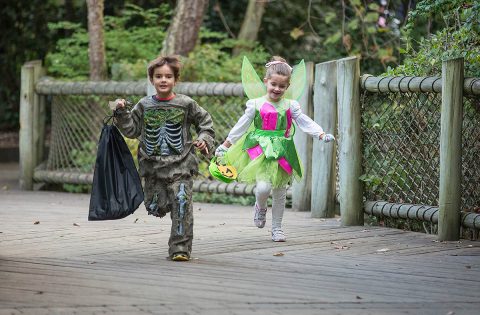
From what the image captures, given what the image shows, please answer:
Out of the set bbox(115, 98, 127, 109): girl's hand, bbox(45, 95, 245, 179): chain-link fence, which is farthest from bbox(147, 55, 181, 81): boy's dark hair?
bbox(45, 95, 245, 179): chain-link fence

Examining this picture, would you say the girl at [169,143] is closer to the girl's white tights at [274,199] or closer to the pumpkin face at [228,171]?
the pumpkin face at [228,171]

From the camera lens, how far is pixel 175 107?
7090mm

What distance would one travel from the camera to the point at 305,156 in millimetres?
10406

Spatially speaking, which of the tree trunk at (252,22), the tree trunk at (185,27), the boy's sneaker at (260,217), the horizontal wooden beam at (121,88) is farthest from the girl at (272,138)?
the tree trunk at (252,22)

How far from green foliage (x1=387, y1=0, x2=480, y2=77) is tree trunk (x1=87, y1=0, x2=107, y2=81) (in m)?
5.41

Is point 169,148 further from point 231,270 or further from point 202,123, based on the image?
point 231,270

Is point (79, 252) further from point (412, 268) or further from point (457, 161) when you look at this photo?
point (457, 161)

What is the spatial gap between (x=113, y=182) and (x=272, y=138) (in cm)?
148

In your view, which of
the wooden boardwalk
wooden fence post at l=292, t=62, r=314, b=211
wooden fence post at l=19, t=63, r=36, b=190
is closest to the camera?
the wooden boardwalk

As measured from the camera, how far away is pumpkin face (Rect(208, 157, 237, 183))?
307 inches

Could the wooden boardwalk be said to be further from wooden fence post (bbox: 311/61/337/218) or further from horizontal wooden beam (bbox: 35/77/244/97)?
horizontal wooden beam (bbox: 35/77/244/97)

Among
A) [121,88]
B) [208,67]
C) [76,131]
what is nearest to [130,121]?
[121,88]

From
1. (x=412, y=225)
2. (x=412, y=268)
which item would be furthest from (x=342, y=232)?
(x=412, y=268)

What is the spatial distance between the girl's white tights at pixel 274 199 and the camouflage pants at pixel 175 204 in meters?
1.06
